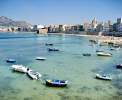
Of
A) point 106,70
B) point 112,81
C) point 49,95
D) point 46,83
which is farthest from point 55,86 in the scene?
point 106,70

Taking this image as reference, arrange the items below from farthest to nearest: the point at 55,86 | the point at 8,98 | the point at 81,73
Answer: the point at 81,73, the point at 55,86, the point at 8,98

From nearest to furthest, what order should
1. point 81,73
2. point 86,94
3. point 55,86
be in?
point 86,94 → point 55,86 → point 81,73

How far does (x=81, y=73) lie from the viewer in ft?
159

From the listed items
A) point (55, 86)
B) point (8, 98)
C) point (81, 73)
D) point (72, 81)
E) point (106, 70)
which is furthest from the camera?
point (106, 70)

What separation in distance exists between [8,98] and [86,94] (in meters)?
10.2

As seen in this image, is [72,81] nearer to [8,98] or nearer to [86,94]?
[86,94]

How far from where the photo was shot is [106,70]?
5388cm

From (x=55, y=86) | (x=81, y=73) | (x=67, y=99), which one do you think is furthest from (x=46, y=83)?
(x=81, y=73)

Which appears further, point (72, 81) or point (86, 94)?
point (72, 81)

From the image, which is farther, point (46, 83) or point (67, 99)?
point (46, 83)

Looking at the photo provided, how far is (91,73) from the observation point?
162 ft

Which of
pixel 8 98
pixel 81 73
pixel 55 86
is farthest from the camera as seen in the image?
pixel 81 73

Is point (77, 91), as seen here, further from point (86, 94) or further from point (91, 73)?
point (91, 73)

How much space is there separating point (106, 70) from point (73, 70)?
23.9 ft
